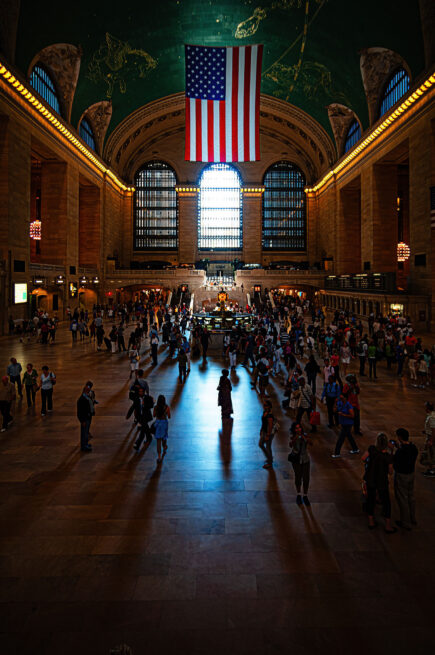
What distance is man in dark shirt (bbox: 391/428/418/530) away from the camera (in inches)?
193

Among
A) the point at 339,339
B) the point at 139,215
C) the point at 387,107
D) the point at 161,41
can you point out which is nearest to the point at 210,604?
the point at 339,339

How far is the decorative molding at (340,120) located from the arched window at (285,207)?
36.0 feet

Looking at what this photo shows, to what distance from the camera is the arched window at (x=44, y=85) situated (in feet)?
81.6

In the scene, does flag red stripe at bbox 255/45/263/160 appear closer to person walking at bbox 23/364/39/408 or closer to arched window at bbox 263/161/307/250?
person walking at bbox 23/364/39/408

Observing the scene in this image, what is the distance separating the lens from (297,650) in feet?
10.6

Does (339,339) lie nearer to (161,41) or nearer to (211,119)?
(211,119)

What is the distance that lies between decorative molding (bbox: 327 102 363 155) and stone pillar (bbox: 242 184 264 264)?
11.6 m

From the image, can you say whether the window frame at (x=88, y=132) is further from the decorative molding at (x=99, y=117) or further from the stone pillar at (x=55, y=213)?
the stone pillar at (x=55, y=213)

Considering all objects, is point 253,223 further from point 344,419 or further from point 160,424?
point 160,424

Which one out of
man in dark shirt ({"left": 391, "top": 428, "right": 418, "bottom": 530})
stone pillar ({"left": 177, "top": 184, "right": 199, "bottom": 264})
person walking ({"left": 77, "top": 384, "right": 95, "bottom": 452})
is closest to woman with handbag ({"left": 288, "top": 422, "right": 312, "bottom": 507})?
man in dark shirt ({"left": 391, "top": 428, "right": 418, "bottom": 530})

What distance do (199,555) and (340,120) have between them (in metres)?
37.8

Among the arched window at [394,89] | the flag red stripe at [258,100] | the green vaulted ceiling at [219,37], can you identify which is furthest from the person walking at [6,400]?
the arched window at [394,89]

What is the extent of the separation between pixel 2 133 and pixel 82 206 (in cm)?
1627

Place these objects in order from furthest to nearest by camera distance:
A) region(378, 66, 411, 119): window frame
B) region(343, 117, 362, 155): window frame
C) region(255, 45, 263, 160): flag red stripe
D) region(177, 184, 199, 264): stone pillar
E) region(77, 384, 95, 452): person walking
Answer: region(177, 184, 199, 264): stone pillar
region(343, 117, 362, 155): window frame
region(378, 66, 411, 119): window frame
region(255, 45, 263, 160): flag red stripe
region(77, 384, 95, 452): person walking
